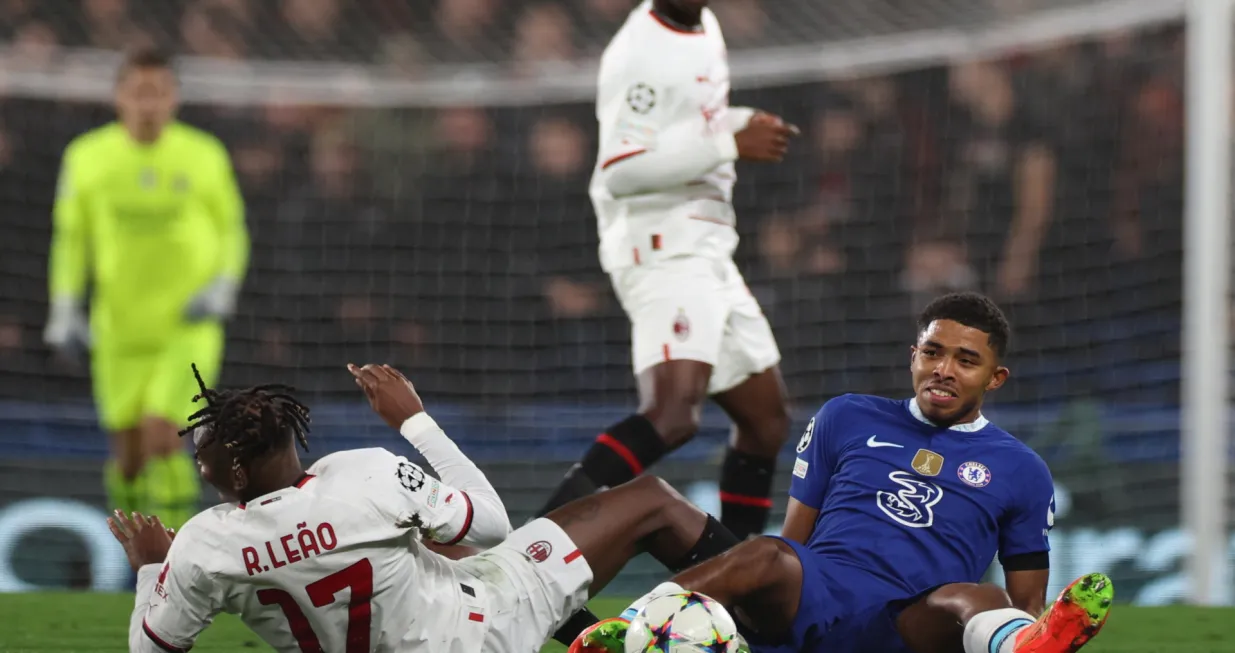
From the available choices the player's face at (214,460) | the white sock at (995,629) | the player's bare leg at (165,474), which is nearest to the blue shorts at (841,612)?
the white sock at (995,629)

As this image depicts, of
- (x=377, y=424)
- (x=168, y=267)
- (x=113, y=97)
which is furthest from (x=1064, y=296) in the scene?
(x=113, y=97)

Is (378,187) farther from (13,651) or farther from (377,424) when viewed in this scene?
(13,651)

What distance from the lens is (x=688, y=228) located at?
17.3ft

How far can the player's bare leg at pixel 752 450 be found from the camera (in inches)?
209

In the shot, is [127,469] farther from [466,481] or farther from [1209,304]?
[1209,304]

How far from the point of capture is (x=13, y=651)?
4.23m

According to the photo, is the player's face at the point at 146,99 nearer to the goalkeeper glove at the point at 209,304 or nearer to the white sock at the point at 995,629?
the goalkeeper glove at the point at 209,304

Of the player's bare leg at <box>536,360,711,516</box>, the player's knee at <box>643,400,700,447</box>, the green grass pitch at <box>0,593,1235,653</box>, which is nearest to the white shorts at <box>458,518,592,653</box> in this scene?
the green grass pitch at <box>0,593,1235,653</box>

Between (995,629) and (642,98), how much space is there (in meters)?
2.58

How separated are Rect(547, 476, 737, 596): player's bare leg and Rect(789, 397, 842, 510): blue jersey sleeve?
0.21m

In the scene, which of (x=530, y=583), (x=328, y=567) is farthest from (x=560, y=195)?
(x=328, y=567)

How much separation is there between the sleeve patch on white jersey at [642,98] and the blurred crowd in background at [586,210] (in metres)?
3.91

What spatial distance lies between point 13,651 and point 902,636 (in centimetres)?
229

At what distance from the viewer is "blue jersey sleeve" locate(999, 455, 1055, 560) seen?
353 centimetres
